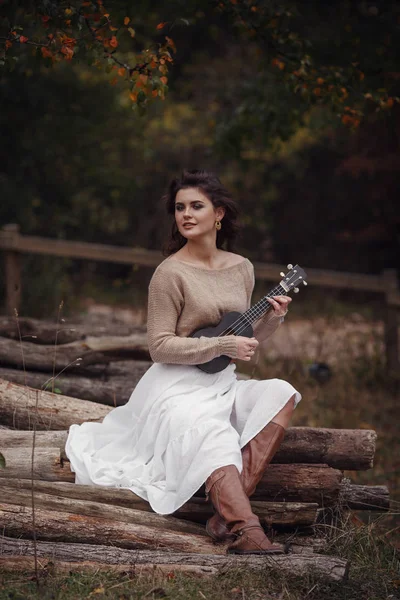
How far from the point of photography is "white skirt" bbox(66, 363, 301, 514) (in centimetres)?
419

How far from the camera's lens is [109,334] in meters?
7.05

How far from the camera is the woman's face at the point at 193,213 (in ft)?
15.0

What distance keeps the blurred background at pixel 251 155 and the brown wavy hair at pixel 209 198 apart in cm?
66

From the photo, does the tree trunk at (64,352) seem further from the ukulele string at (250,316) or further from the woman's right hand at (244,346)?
the woman's right hand at (244,346)

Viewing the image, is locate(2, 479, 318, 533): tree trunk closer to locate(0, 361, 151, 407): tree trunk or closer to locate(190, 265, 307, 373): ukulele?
locate(190, 265, 307, 373): ukulele

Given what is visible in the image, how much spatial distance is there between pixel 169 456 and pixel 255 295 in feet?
25.6

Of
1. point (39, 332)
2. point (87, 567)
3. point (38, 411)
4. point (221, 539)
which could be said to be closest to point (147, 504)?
point (221, 539)

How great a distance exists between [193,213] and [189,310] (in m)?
0.55

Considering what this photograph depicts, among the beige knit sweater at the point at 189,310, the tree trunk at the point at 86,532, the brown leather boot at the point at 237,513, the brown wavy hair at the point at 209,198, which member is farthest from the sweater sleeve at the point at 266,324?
the tree trunk at the point at 86,532

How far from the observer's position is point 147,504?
434cm

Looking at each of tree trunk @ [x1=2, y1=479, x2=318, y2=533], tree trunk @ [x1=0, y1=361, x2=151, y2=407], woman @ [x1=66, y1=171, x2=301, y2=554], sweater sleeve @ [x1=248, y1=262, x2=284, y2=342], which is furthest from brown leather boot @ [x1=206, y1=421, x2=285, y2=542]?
tree trunk @ [x1=0, y1=361, x2=151, y2=407]

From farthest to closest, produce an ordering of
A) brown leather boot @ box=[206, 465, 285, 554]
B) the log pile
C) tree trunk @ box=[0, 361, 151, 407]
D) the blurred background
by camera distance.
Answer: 1. the blurred background
2. tree trunk @ box=[0, 361, 151, 407]
3. brown leather boot @ box=[206, 465, 285, 554]
4. the log pile

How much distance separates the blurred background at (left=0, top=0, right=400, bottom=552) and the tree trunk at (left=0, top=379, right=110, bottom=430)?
67.1 inches

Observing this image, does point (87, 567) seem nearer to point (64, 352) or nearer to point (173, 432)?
point (173, 432)
